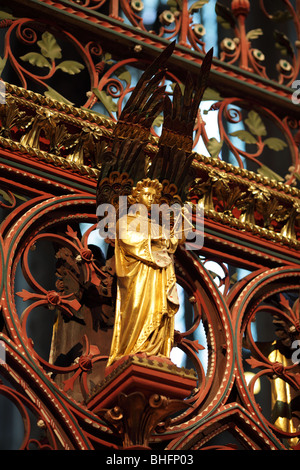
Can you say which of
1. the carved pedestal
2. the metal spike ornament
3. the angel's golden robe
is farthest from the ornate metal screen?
the metal spike ornament

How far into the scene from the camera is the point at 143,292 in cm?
551

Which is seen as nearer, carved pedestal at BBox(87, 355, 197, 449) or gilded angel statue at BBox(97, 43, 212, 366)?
carved pedestal at BBox(87, 355, 197, 449)

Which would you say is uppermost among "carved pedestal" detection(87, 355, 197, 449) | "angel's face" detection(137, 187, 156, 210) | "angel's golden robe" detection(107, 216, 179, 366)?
"angel's face" detection(137, 187, 156, 210)

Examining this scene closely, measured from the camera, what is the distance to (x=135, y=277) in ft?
18.2

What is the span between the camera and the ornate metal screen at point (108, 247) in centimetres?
564

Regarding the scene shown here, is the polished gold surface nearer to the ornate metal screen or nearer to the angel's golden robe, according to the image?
the angel's golden robe

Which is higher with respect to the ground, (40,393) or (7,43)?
(7,43)

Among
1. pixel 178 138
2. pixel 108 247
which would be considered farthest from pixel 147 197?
pixel 108 247

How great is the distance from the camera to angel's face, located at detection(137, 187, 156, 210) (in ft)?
18.9

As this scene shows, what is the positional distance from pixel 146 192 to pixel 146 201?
6 centimetres

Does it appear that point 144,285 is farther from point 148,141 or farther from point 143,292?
point 148,141

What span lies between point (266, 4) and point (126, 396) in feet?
13.7
